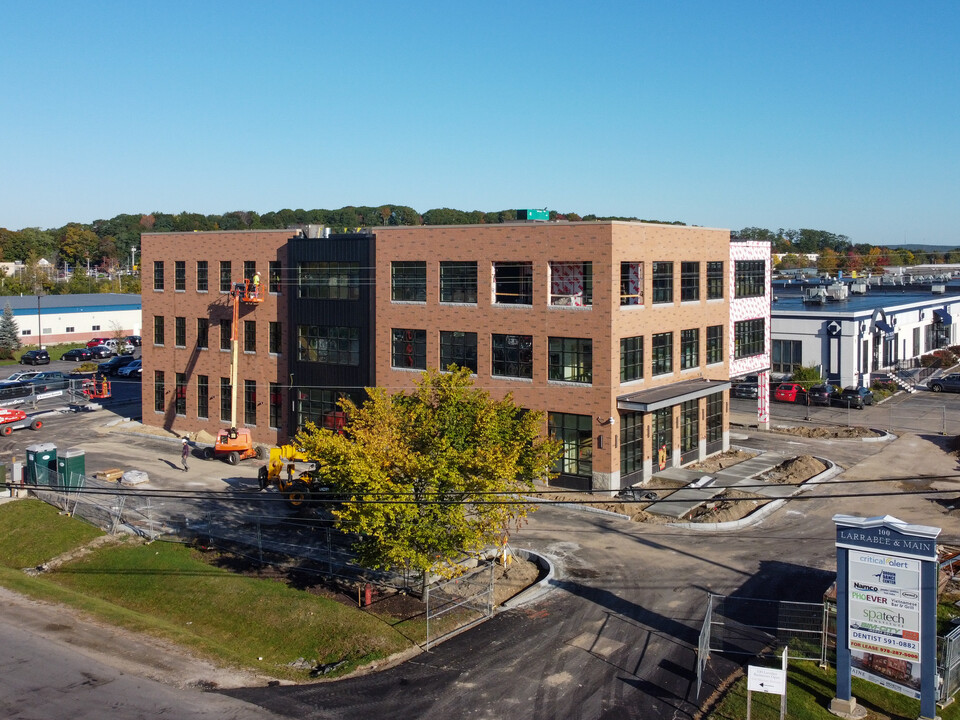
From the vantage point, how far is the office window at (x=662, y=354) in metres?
40.3

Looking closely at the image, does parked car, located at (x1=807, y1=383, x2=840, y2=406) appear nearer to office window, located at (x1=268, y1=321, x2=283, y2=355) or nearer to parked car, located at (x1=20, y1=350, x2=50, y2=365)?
office window, located at (x1=268, y1=321, x2=283, y2=355)

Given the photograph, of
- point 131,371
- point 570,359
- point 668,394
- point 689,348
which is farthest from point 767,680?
point 131,371

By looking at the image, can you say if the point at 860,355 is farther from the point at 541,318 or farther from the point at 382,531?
the point at 382,531

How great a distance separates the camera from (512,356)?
39.4 metres

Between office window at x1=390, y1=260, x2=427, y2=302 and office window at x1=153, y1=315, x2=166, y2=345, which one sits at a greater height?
office window at x1=390, y1=260, x2=427, y2=302

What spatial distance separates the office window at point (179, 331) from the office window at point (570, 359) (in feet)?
79.6

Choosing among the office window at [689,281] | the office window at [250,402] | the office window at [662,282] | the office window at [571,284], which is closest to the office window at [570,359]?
the office window at [571,284]

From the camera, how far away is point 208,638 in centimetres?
2488

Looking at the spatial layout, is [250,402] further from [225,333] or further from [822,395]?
[822,395]

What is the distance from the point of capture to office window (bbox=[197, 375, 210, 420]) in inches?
2009

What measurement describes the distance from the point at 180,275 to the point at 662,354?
→ 28.0m

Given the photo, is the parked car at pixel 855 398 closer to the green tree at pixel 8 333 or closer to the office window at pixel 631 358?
the office window at pixel 631 358

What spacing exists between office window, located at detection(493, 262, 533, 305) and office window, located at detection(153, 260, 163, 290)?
23.4m

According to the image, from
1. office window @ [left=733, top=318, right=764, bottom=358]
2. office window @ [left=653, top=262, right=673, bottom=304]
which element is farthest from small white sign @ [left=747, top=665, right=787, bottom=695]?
office window @ [left=733, top=318, right=764, bottom=358]
